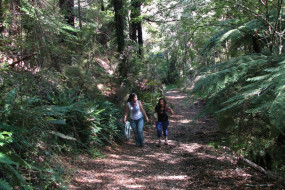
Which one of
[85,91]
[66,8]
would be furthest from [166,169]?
[66,8]

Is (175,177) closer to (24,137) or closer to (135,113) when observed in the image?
(135,113)

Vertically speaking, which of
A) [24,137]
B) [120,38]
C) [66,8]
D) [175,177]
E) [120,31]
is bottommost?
[175,177]

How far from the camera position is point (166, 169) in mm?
5816

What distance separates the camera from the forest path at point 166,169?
15.7 ft

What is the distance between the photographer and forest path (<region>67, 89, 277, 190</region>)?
4.80 metres

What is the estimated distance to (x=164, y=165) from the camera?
6.10 m

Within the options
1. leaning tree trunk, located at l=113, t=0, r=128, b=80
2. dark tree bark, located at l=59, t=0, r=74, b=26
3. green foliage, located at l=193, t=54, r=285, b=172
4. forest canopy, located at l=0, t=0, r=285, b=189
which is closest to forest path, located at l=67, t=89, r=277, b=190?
forest canopy, located at l=0, t=0, r=285, b=189

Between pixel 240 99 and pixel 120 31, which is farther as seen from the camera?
pixel 120 31

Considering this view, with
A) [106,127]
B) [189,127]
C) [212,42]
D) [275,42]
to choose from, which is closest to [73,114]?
[106,127]

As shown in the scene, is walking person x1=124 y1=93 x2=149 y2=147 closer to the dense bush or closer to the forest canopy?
the forest canopy

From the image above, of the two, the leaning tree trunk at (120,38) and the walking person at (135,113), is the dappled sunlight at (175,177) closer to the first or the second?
the walking person at (135,113)

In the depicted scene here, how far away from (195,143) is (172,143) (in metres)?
0.78

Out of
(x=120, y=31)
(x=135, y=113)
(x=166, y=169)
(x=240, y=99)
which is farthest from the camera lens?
(x=120, y=31)

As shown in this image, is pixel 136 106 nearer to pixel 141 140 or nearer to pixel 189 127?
pixel 141 140
